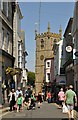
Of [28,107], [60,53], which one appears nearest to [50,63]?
[60,53]

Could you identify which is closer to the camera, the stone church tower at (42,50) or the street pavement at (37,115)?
the street pavement at (37,115)

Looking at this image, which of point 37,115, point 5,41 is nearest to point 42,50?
point 5,41

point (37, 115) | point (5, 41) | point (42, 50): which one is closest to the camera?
point (37, 115)

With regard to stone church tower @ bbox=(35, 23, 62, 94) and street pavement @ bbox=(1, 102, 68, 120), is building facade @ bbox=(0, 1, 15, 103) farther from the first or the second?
stone church tower @ bbox=(35, 23, 62, 94)

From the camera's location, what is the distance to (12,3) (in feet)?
125

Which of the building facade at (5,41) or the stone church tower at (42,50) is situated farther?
the stone church tower at (42,50)

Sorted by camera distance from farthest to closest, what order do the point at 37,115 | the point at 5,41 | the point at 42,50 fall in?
the point at 42,50, the point at 5,41, the point at 37,115

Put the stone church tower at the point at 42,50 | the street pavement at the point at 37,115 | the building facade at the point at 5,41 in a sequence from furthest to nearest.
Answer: the stone church tower at the point at 42,50, the building facade at the point at 5,41, the street pavement at the point at 37,115

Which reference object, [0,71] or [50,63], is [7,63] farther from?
[50,63]

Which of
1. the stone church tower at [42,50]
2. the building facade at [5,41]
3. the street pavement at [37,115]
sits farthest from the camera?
the stone church tower at [42,50]

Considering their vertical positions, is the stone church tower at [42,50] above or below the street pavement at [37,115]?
above

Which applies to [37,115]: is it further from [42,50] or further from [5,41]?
[42,50]

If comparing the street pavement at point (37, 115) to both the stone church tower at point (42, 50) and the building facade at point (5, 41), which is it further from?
the stone church tower at point (42, 50)

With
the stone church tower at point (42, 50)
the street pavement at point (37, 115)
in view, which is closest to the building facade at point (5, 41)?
the street pavement at point (37, 115)
